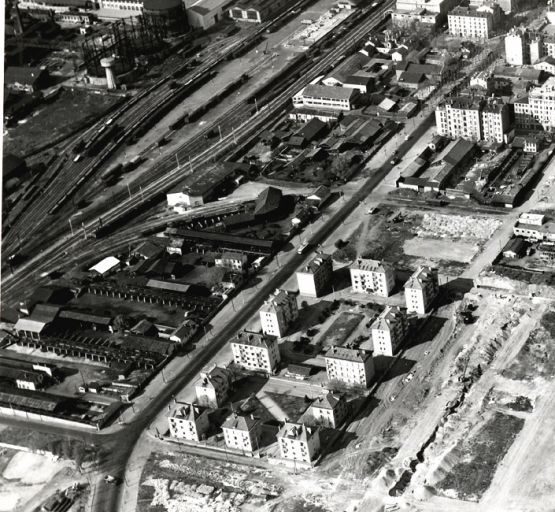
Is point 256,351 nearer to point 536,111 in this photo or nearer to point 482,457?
point 482,457

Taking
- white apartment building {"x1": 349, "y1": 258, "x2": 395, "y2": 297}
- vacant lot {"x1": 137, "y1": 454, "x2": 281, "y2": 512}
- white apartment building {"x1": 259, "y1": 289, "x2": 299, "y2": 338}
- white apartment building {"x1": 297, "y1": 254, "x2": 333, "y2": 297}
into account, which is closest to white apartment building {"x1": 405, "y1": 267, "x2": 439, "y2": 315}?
white apartment building {"x1": 349, "y1": 258, "x2": 395, "y2": 297}

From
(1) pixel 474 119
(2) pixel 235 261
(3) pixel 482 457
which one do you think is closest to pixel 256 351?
(2) pixel 235 261

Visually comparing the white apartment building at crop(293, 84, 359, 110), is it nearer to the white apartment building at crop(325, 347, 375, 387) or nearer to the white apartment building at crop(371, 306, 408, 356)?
the white apartment building at crop(371, 306, 408, 356)

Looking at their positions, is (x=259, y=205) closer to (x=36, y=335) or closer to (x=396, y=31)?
(x=36, y=335)

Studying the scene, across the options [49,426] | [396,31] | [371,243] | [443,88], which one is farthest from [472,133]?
[49,426]

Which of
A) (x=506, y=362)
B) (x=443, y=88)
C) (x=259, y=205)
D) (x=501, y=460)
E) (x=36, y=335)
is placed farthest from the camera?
(x=443, y=88)

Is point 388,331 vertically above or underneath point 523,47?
underneath
